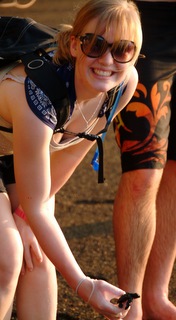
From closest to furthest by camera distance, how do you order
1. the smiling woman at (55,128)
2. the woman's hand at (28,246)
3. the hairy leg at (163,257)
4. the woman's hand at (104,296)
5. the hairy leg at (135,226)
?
the woman's hand at (104,296) → the smiling woman at (55,128) → the woman's hand at (28,246) → the hairy leg at (135,226) → the hairy leg at (163,257)

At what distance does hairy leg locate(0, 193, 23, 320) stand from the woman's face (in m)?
0.58

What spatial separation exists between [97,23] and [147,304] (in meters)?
1.55

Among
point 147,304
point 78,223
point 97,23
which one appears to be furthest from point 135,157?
point 78,223

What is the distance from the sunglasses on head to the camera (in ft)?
11.5

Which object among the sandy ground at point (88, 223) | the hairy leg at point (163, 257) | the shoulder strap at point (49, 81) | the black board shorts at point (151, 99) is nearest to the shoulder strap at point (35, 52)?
the shoulder strap at point (49, 81)

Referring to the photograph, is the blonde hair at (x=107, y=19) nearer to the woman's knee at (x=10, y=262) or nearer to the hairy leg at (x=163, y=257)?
the woman's knee at (x=10, y=262)

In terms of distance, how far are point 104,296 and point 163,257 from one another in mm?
1315

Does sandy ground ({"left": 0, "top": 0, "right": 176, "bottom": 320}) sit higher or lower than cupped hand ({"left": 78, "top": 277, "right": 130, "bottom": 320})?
lower

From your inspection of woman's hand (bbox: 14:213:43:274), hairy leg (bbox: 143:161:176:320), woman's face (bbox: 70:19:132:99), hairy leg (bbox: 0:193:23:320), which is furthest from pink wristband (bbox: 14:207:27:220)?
hairy leg (bbox: 143:161:176:320)

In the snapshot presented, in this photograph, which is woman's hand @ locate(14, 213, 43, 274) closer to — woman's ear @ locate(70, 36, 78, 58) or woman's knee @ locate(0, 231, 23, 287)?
woman's knee @ locate(0, 231, 23, 287)

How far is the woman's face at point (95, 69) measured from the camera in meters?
3.55

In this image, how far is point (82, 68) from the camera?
141 inches

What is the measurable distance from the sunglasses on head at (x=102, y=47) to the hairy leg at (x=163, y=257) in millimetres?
1208

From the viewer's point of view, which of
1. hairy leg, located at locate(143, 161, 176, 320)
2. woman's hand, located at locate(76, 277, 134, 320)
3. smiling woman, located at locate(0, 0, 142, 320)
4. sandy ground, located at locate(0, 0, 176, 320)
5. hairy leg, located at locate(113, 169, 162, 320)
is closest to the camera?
woman's hand, located at locate(76, 277, 134, 320)
